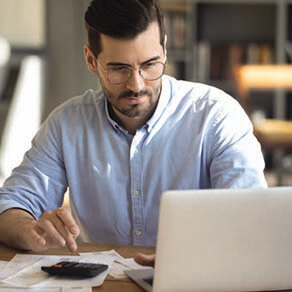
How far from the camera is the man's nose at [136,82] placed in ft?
5.15

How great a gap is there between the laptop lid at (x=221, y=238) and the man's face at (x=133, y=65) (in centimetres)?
63

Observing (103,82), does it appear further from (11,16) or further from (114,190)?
(11,16)

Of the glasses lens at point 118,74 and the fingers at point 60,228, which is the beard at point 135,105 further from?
the fingers at point 60,228

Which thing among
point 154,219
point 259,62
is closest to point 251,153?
point 154,219

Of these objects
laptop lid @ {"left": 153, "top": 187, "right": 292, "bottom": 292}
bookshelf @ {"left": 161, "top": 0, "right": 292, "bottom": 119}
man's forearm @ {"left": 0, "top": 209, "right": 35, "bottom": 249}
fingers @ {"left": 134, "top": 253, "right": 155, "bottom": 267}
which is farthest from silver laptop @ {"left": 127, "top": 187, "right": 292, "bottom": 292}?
bookshelf @ {"left": 161, "top": 0, "right": 292, "bottom": 119}

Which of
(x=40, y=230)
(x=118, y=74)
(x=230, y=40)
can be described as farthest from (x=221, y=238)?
(x=230, y=40)

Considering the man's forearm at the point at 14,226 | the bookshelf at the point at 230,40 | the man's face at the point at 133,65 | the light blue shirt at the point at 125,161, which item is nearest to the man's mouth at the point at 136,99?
the man's face at the point at 133,65

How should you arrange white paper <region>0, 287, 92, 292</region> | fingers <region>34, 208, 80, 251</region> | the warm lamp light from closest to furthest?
white paper <region>0, 287, 92, 292</region> < fingers <region>34, 208, 80, 251</region> < the warm lamp light

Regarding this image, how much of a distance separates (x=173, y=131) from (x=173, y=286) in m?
0.75

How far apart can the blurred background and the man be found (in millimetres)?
2388

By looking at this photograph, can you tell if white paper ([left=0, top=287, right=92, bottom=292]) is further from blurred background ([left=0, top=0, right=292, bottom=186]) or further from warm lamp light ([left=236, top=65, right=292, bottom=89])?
warm lamp light ([left=236, top=65, right=292, bottom=89])

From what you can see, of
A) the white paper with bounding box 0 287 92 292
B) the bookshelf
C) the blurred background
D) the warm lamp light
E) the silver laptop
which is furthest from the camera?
the bookshelf

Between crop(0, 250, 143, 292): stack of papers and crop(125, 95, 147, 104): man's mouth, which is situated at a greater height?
crop(125, 95, 147, 104): man's mouth

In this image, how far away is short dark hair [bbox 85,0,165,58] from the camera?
1.58 meters
